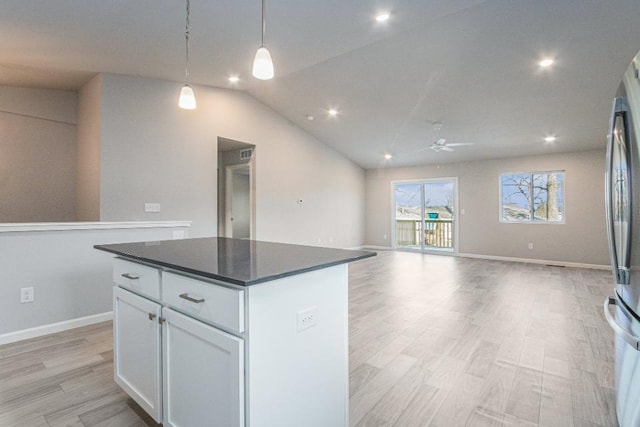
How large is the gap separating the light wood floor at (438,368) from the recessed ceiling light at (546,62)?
2.98m

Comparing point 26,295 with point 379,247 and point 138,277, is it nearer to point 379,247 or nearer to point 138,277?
point 138,277

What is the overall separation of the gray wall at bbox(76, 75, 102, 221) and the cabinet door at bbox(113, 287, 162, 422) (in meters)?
2.86

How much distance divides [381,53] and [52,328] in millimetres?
4747

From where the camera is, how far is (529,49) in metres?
3.75

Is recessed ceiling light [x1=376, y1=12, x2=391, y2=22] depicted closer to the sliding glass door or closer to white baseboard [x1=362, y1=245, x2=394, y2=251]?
the sliding glass door

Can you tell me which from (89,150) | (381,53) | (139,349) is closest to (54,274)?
(139,349)

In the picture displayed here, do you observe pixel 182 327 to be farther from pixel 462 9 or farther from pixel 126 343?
pixel 462 9

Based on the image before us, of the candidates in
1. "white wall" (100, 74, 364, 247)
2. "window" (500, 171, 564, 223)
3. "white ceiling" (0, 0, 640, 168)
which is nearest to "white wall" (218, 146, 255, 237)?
"white wall" (100, 74, 364, 247)

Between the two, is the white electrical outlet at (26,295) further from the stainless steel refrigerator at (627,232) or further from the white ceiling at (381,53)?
the stainless steel refrigerator at (627,232)

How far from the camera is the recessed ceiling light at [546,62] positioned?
3883mm

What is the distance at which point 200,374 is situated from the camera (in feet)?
4.25

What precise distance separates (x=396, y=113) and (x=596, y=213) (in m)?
4.50

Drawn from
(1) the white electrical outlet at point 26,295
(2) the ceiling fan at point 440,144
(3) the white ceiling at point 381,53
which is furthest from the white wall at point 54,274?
(2) the ceiling fan at point 440,144

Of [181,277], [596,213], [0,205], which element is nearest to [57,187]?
[0,205]
